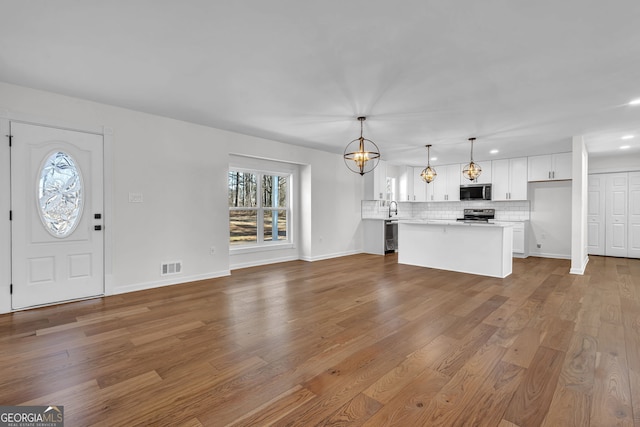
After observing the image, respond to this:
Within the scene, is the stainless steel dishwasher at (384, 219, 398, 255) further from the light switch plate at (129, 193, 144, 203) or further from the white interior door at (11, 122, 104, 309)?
the white interior door at (11, 122, 104, 309)

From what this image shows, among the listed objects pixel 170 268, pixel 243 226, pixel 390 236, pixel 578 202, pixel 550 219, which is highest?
pixel 578 202

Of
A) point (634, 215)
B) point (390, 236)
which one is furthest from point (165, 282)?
point (634, 215)

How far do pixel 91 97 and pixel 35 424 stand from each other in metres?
3.47

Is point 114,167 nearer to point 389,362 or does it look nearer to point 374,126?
point 374,126

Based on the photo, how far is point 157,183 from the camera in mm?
4445

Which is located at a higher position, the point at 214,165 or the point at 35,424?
the point at 214,165

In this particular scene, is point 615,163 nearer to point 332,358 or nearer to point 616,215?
point 616,215

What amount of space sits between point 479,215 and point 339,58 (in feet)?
23.5

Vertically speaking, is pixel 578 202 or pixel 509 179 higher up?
pixel 509 179

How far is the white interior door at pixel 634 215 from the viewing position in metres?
6.90

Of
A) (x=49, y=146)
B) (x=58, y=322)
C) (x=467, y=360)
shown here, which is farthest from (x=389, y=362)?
(x=49, y=146)

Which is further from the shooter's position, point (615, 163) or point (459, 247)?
point (615, 163)

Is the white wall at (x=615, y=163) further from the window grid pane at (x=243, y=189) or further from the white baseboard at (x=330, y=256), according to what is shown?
the window grid pane at (x=243, y=189)

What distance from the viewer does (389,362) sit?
2320 millimetres
